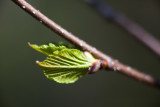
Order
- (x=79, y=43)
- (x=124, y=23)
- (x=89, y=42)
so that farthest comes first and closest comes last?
1. (x=89, y=42)
2. (x=124, y=23)
3. (x=79, y=43)

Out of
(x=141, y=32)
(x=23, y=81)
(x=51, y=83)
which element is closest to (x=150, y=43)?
(x=141, y=32)

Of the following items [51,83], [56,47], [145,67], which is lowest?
[56,47]

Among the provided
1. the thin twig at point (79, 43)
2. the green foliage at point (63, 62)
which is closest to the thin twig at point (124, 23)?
the thin twig at point (79, 43)

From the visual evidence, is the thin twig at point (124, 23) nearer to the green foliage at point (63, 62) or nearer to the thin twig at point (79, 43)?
the thin twig at point (79, 43)

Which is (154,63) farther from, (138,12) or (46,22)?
(46,22)

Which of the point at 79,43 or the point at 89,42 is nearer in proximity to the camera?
the point at 79,43

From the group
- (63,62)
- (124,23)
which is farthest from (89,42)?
(63,62)

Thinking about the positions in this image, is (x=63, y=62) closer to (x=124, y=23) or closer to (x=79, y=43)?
(x=79, y=43)
